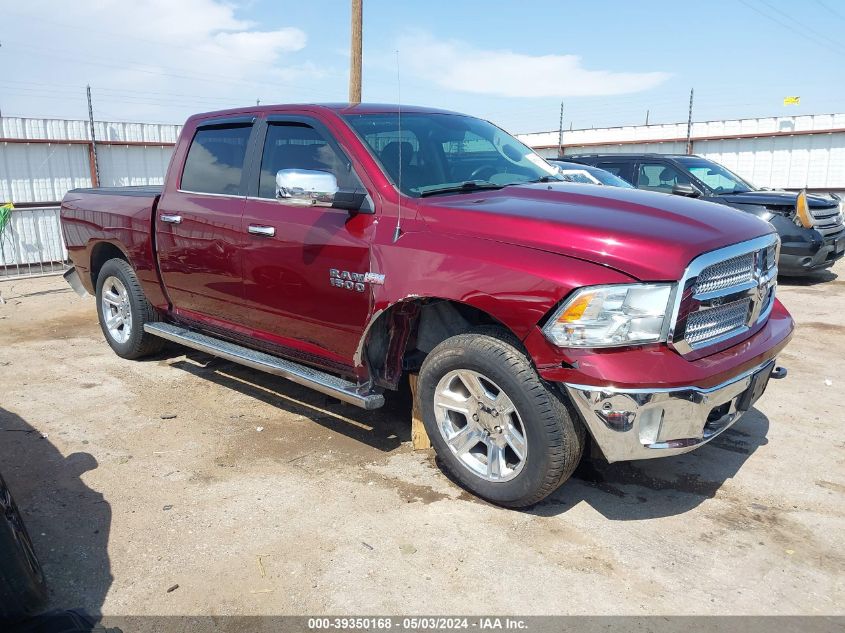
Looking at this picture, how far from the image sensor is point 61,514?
345 cm

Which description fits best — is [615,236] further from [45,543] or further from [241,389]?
[241,389]

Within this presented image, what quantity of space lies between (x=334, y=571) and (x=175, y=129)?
14625 mm

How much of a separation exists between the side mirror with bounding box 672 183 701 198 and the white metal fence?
9.84 metres

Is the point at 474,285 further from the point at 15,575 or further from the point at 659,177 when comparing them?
the point at 659,177

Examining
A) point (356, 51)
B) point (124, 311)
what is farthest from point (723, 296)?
point (356, 51)

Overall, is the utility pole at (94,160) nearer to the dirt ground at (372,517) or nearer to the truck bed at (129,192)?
the truck bed at (129,192)

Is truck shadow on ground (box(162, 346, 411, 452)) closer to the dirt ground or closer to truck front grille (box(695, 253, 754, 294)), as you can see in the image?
the dirt ground

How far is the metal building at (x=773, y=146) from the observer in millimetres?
16500

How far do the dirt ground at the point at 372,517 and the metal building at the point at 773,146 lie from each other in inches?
515

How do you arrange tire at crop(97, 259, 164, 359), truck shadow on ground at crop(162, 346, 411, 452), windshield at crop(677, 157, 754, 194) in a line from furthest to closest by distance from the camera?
windshield at crop(677, 157, 754, 194) < tire at crop(97, 259, 164, 359) < truck shadow on ground at crop(162, 346, 411, 452)

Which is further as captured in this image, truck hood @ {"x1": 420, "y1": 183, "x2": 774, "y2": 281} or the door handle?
the door handle

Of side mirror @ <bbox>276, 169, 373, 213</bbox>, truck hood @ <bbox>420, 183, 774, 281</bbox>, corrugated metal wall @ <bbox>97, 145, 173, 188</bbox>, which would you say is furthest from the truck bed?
corrugated metal wall @ <bbox>97, 145, 173, 188</bbox>

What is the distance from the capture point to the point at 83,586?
2.88 meters

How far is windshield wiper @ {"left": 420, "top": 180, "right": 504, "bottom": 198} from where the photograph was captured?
3.79 m
